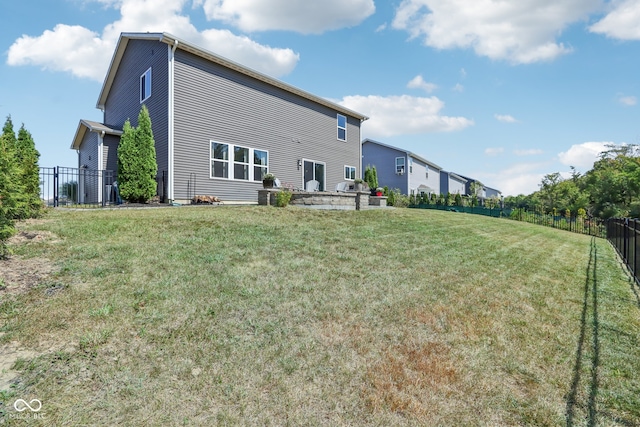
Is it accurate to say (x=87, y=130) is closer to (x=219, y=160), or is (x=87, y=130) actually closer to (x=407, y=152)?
(x=219, y=160)

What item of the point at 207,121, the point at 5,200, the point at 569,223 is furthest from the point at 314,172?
the point at 569,223

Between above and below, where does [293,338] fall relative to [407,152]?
below

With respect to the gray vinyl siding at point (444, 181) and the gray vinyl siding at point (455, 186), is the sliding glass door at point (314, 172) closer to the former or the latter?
the gray vinyl siding at point (444, 181)

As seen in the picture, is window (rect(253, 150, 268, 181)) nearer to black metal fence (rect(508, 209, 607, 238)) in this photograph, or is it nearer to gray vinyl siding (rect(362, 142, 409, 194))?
gray vinyl siding (rect(362, 142, 409, 194))

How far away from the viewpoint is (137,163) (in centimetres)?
1138

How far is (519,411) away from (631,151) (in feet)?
204

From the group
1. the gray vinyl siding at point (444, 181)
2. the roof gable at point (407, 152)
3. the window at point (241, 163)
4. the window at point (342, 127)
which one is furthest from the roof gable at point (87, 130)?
the gray vinyl siding at point (444, 181)

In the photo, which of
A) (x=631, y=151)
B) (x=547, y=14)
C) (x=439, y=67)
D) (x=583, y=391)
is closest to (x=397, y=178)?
(x=439, y=67)

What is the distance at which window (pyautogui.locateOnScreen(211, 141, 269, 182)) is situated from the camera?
13.3 m

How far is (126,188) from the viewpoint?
36.9 feet

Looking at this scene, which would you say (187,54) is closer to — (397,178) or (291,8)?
(291,8)

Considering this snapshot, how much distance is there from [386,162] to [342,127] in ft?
41.0

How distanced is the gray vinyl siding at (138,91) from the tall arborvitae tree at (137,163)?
580 mm

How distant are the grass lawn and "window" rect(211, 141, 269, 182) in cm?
722
